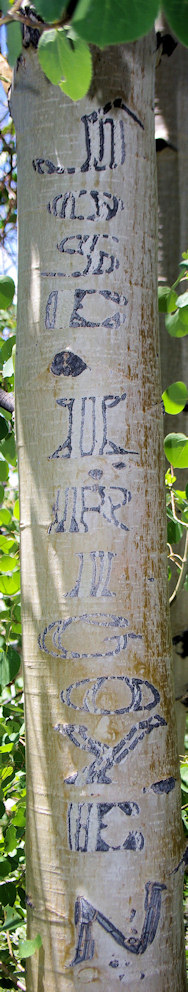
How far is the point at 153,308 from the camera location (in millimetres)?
998

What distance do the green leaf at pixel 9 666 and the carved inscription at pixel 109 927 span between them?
1.29ft

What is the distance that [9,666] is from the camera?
1.22 metres

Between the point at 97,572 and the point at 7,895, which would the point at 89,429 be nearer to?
the point at 97,572

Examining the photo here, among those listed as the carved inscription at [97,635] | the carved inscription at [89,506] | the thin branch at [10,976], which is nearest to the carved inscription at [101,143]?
the carved inscription at [89,506]

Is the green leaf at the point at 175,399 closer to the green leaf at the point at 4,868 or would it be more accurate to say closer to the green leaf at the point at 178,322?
the green leaf at the point at 178,322

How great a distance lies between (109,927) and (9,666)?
44 cm

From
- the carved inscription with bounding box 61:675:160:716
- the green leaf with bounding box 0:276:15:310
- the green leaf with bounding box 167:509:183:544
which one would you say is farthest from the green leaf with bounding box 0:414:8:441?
the carved inscription with bounding box 61:675:160:716

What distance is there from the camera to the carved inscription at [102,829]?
34.4 inches

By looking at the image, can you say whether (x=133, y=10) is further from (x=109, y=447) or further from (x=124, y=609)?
(x=124, y=609)

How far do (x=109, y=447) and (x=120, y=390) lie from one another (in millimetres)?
69

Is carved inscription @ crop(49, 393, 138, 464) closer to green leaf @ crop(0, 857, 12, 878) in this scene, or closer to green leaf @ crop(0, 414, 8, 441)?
green leaf @ crop(0, 414, 8, 441)

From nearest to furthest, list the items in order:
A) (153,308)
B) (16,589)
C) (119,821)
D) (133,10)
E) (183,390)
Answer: (133,10), (119,821), (153,308), (183,390), (16,589)

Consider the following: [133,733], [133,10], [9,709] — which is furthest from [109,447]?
[9,709]

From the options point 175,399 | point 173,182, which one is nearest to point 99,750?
point 175,399
